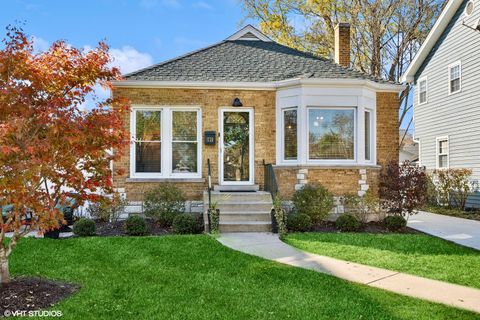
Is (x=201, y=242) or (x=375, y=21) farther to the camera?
(x=375, y=21)

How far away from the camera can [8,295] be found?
498 centimetres

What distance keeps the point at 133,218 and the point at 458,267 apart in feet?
21.4

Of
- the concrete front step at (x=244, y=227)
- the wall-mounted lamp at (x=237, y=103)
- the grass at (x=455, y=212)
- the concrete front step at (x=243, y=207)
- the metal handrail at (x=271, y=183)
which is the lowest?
the grass at (x=455, y=212)

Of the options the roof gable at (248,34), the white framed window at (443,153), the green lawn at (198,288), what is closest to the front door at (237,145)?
the roof gable at (248,34)

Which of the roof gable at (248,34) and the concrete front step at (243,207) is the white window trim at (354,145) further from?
the roof gable at (248,34)

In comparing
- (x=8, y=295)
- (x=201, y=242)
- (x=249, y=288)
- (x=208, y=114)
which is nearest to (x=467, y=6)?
(x=208, y=114)

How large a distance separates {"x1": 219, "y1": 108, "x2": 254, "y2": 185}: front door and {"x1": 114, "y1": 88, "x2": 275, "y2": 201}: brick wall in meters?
0.20

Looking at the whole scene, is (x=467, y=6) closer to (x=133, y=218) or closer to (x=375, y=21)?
(x=375, y=21)

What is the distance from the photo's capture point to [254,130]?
11.7m

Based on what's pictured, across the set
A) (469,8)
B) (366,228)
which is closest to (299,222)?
(366,228)

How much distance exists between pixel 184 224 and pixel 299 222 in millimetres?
2663

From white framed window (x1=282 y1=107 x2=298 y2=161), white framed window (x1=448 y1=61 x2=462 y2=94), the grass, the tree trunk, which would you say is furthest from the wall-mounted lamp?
white framed window (x1=448 y1=61 x2=462 y2=94)

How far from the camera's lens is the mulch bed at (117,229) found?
971cm

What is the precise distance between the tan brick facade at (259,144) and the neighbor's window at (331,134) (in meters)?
0.45
